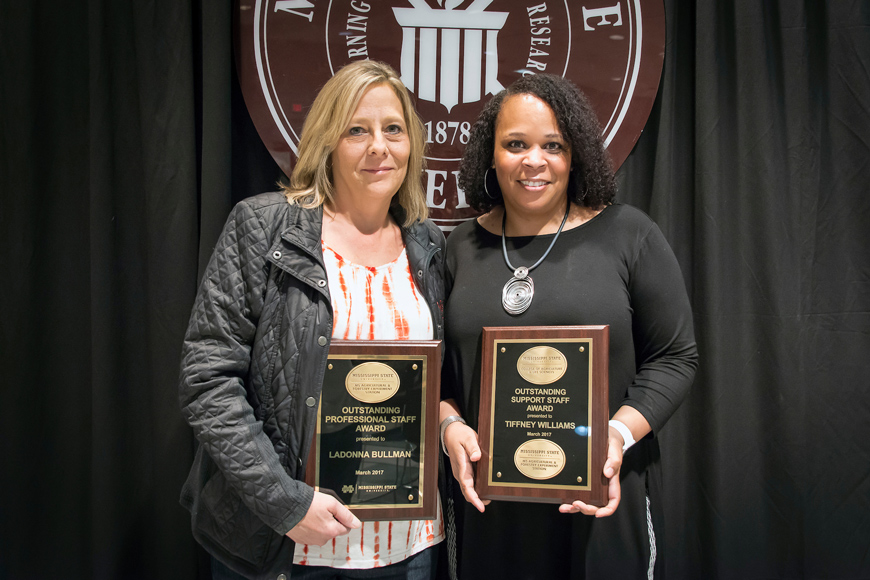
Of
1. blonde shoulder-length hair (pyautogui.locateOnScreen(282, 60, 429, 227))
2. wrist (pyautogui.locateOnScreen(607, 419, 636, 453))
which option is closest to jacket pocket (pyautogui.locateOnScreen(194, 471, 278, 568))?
blonde shoulder-length hair (pyautogui.locateOnScreen(282, 60, 429, 227))

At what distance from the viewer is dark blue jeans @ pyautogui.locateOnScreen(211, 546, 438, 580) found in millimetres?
1347

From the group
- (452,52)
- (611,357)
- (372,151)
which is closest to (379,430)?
(611,357)

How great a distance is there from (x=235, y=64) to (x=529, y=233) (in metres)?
1.17

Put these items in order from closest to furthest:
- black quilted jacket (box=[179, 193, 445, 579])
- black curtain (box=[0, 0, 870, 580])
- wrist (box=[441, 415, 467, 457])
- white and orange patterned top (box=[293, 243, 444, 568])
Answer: black quilted jacket (box=[179, 193, 445, 579]), white and orange patterned top (box=[293, 243, 444, 568]), wrist (box=[441, 415, 467, 457]), black curtain (box=[0, 0, 870, 580])

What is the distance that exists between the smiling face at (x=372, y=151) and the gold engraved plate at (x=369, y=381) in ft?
1.51

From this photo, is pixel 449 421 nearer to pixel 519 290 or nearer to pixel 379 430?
pixel 379 430

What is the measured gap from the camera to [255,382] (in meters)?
1.32

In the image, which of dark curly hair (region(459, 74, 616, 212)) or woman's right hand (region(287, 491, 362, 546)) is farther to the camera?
dark curly hair (region(459, 74, 616, 212))

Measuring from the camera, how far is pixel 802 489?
78.5 inches

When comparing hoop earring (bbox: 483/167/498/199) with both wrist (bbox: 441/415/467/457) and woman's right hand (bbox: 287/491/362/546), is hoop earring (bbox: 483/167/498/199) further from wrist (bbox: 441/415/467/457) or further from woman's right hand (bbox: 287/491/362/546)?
woman's right hand (bbox: 287/491/362/546)

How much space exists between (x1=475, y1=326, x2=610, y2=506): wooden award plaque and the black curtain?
33.1 inches

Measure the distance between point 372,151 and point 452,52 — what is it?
703 millimetres

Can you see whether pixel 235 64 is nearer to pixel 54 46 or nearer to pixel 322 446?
pixel 54 46

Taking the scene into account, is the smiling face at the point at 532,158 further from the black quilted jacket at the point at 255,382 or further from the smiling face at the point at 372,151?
the black quilted jacket at the point at 255,382
